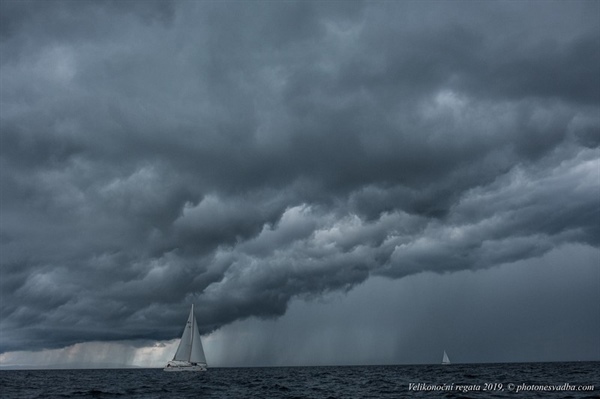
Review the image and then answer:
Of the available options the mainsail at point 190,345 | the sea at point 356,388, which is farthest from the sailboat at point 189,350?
the sea at point 356,388

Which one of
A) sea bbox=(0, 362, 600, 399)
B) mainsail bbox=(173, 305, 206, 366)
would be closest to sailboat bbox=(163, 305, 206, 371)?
mainsail bbox=(173, 305, 206, 366)

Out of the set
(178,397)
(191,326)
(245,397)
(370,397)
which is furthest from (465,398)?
(191,326)

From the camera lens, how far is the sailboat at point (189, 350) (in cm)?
14800

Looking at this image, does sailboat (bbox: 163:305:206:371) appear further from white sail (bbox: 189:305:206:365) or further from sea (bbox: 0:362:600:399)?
sea (bbox: 0:362:600:399)

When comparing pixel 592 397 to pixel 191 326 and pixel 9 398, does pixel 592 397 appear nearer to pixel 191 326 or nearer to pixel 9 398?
pixel 9 398

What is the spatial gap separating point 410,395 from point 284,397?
14.4 metres

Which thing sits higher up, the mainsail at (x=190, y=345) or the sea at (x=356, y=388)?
the mainsail at (x=190, y=345)

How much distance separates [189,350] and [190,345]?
169 centimetres

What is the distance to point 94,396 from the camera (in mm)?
67938

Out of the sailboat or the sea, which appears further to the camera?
the sailboat

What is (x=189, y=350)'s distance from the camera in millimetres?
148875

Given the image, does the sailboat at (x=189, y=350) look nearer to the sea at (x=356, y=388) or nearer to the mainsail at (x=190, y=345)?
the mainsail at (x=190, y=345)

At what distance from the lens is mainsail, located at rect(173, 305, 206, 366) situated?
486 feet

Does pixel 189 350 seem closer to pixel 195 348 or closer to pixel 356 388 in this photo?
pixel 195 348
